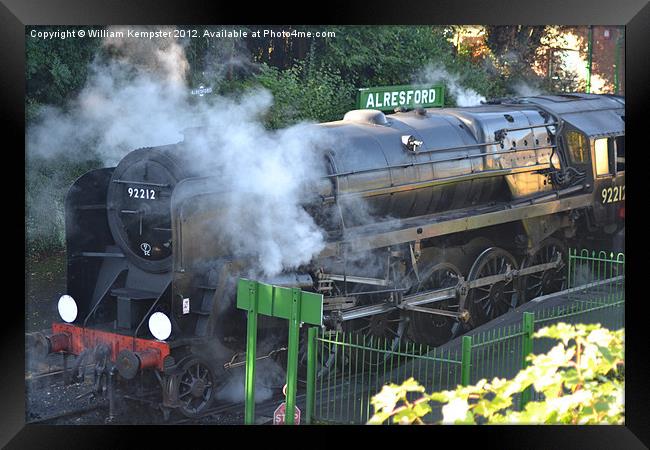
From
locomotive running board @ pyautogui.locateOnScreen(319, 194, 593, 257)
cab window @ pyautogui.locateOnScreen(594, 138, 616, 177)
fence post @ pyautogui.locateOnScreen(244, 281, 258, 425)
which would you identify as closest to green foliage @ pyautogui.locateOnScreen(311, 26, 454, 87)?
locomotive running board @ pyautogui.locateOnScreen(319, 194, 593, 257)

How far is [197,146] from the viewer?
785cm

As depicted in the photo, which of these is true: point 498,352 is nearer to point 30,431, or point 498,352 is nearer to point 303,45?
point 303,45

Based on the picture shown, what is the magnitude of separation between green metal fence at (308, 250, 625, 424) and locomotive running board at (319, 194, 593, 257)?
0.72 m

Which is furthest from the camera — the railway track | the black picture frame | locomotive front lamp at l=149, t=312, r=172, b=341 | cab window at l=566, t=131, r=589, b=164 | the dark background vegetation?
cab window at l=566, t=131, r=589, b=164

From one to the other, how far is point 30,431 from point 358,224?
3.10 m

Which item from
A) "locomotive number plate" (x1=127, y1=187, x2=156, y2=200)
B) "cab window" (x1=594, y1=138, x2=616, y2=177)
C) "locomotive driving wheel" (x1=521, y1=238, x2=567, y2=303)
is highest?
"cab window" (x1=594, y1=138, x2=616, y2=177)

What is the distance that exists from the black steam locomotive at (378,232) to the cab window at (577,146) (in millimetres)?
15

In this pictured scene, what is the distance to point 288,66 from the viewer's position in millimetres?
8227

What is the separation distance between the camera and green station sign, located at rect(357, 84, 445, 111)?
351 inches

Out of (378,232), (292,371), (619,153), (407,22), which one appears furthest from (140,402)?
(619,153)

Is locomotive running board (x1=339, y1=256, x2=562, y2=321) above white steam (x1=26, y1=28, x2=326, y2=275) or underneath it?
underneath

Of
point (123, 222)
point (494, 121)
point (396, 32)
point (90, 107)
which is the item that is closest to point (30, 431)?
point (123, 222)

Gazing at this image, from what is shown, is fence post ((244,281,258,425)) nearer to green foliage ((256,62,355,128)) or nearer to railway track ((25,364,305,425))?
railway track ((25,364,305,425))

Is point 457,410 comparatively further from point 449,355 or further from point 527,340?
point 449,355
